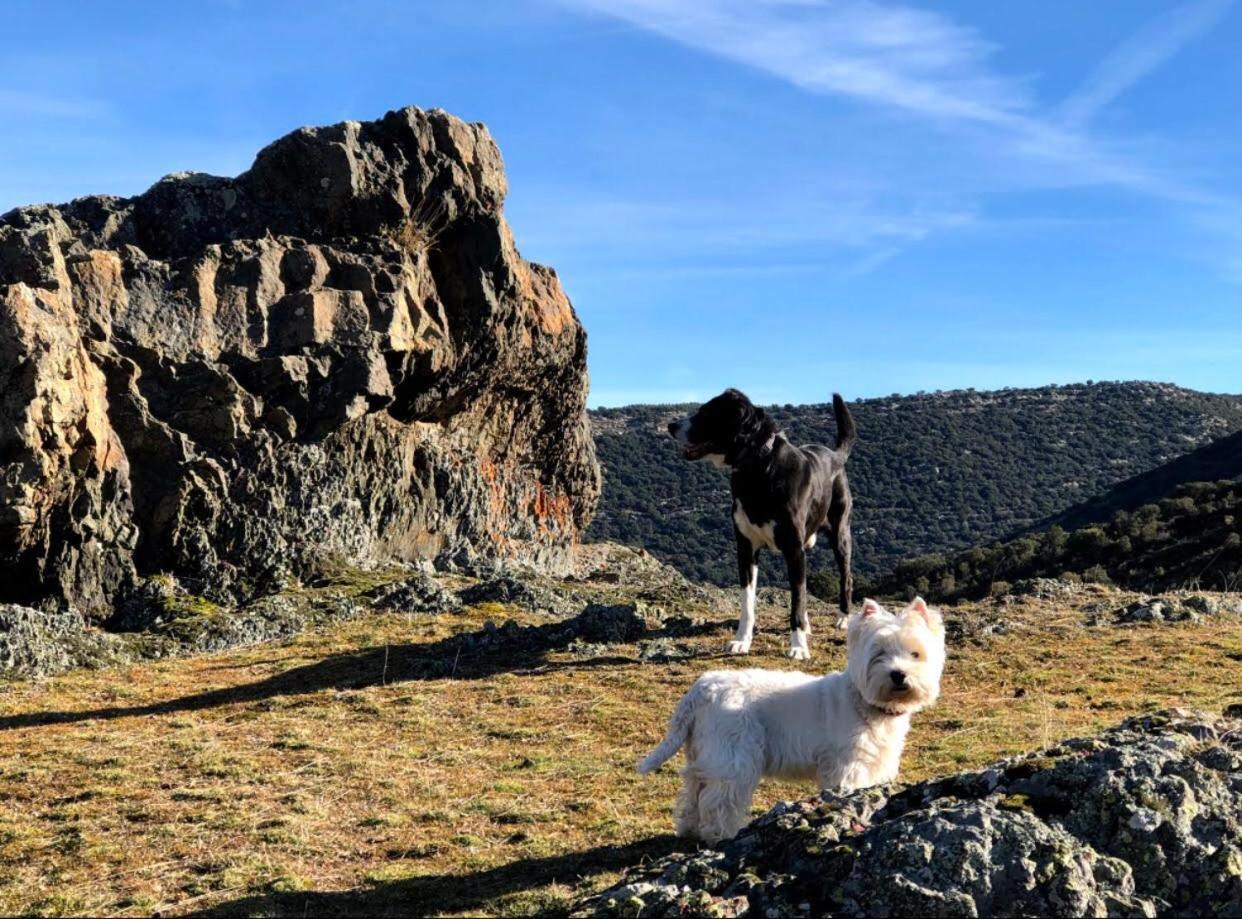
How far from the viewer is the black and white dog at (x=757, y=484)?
1054 centimetres

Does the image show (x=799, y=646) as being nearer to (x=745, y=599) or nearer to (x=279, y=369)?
(x=745, y=599)

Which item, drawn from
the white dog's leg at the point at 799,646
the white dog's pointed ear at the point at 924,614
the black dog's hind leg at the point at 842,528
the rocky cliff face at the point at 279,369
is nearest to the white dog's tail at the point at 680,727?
the white dog's pointed ear at the point at 924,614

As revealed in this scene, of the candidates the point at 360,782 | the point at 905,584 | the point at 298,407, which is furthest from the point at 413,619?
the point at 905,584

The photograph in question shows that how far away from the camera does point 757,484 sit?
10.6 meters

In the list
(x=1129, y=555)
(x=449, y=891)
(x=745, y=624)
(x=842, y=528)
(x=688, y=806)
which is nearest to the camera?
(x=449, y=891)

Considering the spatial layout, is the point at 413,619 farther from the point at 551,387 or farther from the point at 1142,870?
the point at 1142,870

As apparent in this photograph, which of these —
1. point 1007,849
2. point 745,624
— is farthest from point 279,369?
point 1007,849

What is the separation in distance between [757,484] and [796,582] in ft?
3.26

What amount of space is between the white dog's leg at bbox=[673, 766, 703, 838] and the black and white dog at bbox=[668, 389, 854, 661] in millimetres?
4586

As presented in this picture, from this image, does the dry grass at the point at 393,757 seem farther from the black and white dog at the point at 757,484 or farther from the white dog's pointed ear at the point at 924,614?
the white dog's pointed ear at the point at 924,614

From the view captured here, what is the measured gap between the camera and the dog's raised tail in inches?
482

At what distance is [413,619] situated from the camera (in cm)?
1350

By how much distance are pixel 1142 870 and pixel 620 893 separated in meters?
1.91

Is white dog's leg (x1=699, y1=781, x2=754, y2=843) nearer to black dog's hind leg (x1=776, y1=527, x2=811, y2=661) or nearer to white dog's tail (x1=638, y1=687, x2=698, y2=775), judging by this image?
white dog's tail (x1=638, y1=687, x2=698, y2=775)
